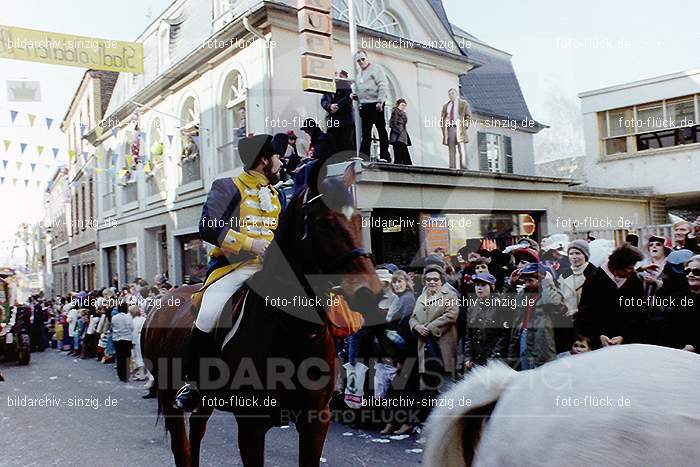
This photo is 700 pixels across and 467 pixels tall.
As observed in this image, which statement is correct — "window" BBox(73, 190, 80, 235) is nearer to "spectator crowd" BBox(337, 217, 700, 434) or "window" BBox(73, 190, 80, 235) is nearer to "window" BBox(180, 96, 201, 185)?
"window" BBox(180, 96, 201, 185)

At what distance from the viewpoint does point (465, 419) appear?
187 centimetres

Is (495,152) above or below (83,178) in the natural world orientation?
below

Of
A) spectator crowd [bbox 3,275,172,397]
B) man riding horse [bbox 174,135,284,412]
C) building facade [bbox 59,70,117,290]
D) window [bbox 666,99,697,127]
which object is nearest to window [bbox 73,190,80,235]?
building facade [bbox 59,70,117,290]

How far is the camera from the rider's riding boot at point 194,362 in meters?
3.91

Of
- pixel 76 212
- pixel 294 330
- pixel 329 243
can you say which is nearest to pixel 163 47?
pixel 76 212

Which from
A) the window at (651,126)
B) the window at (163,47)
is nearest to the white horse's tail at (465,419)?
the window at (163,47)

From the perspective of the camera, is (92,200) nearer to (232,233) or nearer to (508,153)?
(508,153)

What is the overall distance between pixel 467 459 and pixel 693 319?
287 cm

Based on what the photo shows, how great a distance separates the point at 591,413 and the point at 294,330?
2.24 metres

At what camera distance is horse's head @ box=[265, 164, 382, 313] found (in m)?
3.12

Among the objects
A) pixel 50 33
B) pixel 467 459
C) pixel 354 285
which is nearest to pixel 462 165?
pixel 50 33

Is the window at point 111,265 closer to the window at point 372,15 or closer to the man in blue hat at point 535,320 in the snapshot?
the window at point 372,15

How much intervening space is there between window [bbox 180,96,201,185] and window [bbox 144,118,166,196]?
3.21 ft

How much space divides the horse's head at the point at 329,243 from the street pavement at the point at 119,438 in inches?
98.1
